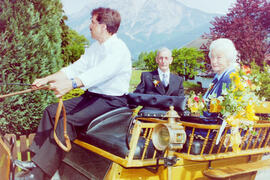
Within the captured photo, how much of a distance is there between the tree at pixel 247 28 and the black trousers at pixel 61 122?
7603 mm

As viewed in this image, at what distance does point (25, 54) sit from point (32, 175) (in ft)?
10.6

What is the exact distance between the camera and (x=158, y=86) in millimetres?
4770

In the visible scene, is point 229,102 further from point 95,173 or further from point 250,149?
point 95,173

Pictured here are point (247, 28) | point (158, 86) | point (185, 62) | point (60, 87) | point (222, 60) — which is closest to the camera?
point (60, 87)

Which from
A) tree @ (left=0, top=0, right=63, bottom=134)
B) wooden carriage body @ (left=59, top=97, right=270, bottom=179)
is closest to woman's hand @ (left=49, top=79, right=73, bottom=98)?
wooden carriage body @ (left=59, top=97, right=270, bottom=179)

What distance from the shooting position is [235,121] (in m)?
2.52

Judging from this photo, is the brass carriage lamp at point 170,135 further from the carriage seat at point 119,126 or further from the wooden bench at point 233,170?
the wooden bench at point 233,170

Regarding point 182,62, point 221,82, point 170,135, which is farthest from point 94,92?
point 182,62

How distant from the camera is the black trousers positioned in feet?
7.73

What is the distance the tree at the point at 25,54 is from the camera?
466 cm

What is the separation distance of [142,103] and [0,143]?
4.84 ft

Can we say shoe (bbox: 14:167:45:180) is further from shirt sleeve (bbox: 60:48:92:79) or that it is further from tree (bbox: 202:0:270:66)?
tree (bbox: 202:0:270:66)

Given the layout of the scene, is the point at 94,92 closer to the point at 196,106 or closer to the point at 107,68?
the point at 107,68

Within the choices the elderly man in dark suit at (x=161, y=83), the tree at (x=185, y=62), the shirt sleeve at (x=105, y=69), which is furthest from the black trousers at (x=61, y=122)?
the tree at (x=185, y=62)
